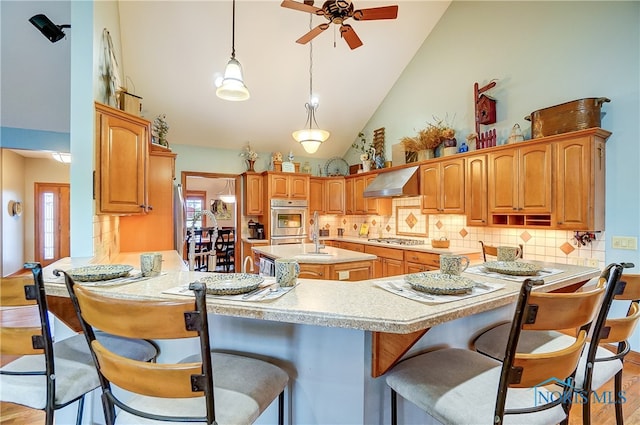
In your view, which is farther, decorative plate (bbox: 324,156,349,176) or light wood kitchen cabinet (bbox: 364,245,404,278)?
decorative plate (bbox: 324,156,349,176)

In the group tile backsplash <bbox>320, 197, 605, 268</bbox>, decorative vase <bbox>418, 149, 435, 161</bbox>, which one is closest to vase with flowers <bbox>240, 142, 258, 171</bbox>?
tile backsplash <bbox>320, 197, 605, 268</bbox>

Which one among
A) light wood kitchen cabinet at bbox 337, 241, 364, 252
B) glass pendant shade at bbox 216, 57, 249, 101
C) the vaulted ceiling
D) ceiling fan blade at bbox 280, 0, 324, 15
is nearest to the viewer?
glass pendant shade at bbox 216, 57, 249, 101

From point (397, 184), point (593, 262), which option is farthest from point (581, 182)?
point (397, 184)

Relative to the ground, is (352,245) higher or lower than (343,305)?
lower

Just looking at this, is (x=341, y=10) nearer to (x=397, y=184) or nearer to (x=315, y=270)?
(x=315, y=270)

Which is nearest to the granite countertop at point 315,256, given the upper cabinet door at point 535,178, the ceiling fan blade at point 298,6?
the upper cabinet door at point 535,178

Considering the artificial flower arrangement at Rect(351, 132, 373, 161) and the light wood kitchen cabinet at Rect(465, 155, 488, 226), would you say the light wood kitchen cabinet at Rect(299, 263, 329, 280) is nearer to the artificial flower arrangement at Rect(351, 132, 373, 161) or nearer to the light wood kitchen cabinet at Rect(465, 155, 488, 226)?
the light wood kitchen cabinet at Rect(465, 155, 488, 226)

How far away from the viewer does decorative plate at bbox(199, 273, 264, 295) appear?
114 centimetres

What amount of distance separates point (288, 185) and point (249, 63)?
2066mm

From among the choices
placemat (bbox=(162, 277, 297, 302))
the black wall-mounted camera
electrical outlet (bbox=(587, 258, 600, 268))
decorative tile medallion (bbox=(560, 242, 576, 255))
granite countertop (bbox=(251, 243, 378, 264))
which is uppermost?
the black wall-mounted camera

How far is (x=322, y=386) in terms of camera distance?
124 cm

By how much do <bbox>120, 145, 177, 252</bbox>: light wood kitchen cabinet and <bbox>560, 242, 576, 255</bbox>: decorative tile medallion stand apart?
14.1 feet

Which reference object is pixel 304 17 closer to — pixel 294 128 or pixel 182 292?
pixel 294 128

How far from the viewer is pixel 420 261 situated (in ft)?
13.0
